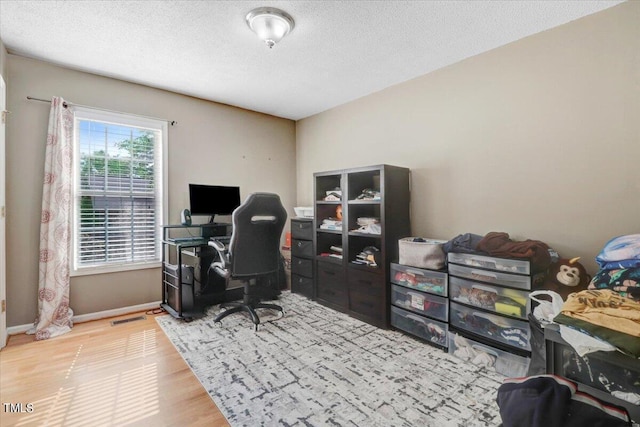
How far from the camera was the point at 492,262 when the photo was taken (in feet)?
6.74

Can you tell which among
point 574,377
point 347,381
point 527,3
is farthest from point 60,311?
point 527,3

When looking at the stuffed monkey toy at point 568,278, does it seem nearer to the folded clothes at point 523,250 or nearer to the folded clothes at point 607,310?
the folded clothes at point 523,250

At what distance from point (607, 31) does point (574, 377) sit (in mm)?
2210

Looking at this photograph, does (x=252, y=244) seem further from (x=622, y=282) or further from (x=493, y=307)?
(x=622, y=282)

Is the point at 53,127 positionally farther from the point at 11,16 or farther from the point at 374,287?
the point at 374,287

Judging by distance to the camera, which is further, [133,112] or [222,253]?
[133,112]

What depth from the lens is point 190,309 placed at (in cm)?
300

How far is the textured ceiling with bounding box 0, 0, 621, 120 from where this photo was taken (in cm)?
195

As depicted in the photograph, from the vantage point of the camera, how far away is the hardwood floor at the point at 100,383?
157 cm

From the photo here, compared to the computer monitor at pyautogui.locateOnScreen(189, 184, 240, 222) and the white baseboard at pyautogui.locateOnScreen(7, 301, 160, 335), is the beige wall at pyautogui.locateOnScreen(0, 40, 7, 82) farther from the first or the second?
the white baseboard at pyautogui.locateOnScreen(7, 301, 160, 335)

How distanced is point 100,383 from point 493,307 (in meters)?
2.71

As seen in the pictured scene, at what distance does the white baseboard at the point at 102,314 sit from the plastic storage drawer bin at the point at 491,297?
316cm

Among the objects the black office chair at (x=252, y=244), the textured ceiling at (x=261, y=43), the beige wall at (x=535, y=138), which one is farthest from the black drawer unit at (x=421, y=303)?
the textured ceiling at (x=261, y=43)

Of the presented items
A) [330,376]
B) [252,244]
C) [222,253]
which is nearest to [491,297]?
[330,376]
